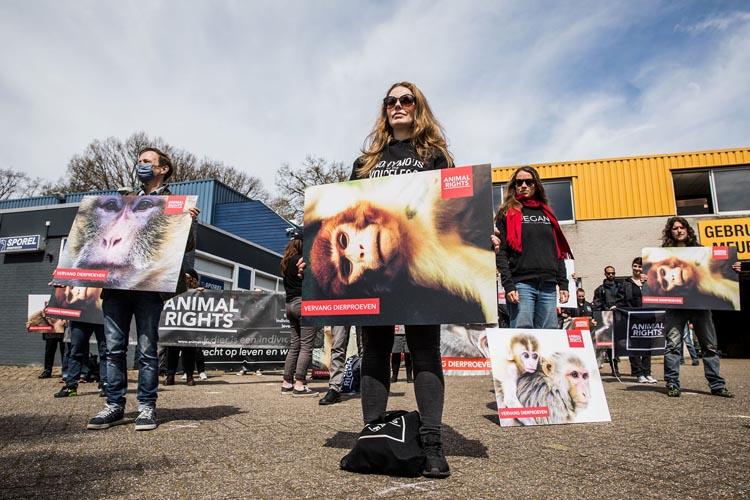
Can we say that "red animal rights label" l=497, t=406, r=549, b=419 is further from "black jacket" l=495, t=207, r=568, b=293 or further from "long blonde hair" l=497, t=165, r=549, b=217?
"long blonde hair" l=497, t=165, r=549, b=217

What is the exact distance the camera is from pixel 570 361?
4.17 meters

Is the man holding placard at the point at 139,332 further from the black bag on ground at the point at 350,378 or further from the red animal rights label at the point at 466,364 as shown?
the red animal rights label at the point at 466,364

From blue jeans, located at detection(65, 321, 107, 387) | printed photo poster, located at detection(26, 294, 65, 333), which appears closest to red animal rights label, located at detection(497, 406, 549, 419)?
blue jeans, located at detection(65, 321, 107, 387)

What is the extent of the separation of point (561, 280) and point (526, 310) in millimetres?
441

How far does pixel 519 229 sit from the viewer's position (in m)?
4.64

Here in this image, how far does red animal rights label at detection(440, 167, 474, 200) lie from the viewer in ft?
8.16

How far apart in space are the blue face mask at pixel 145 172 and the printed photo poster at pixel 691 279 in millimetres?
5653

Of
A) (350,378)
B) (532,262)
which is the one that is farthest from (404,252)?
(350,378)

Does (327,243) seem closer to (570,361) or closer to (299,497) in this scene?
(299,497)

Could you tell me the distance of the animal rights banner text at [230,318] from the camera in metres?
10.4

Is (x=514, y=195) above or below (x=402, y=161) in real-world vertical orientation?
above

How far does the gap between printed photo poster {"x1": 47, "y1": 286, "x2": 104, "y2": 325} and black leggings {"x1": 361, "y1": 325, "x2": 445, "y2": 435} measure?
174 inches

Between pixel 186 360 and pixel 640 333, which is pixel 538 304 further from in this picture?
pixel 186 360

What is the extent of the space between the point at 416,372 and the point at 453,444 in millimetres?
769
